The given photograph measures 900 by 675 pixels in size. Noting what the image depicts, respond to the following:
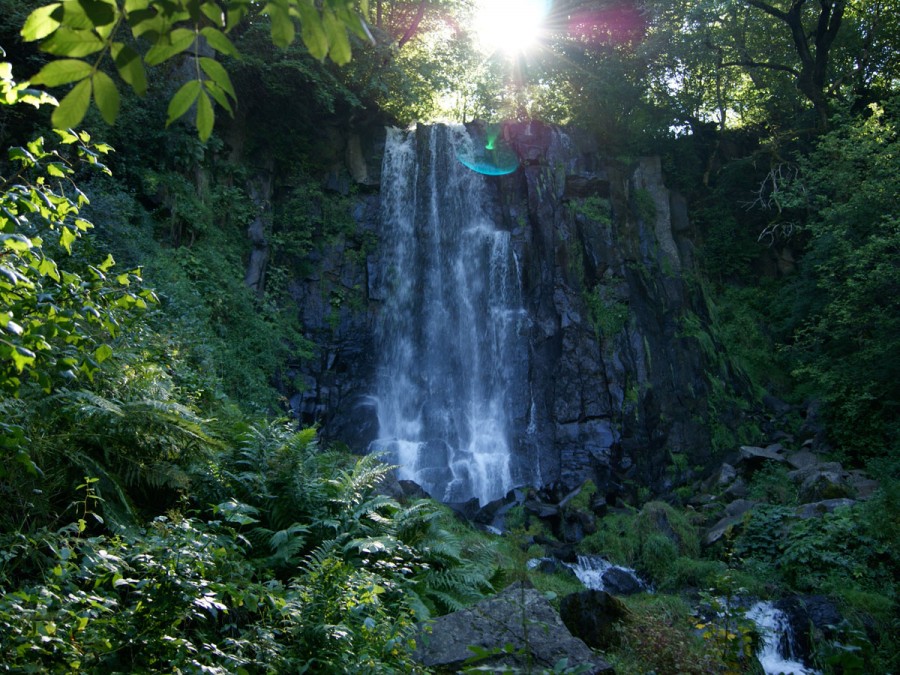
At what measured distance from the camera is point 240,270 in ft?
50.4

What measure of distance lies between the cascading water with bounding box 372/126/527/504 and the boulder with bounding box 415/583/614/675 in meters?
10.8

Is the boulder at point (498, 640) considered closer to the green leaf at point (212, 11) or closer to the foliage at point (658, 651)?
the foliage at point (658, 651)

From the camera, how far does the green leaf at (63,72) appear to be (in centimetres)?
163

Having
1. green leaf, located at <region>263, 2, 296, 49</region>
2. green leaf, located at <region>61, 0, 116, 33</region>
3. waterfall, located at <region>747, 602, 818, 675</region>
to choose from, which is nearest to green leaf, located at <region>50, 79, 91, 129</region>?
green leaf, located at <region>61, 0, 116, 33</region>

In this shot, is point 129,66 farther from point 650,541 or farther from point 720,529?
point 720,529

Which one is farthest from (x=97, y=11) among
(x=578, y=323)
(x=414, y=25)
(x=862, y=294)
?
(x=414, y=25)

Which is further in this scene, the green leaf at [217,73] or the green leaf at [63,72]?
the green leaf at [217,73]

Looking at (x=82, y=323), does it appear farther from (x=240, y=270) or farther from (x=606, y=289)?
(x=606, y=289)

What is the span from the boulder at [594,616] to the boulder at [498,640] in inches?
64.0

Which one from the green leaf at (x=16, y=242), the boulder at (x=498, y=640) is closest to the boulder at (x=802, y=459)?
the boulder at (x=498, y=640)

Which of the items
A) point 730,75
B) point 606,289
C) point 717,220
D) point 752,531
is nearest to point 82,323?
point 752,531

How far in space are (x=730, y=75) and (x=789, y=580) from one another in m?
19.1

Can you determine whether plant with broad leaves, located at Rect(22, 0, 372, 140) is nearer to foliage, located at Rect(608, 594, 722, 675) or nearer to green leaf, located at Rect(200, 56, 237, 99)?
green leaf, located at Rect(200, 56, 237, 99)

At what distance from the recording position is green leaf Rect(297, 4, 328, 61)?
1818 mm
